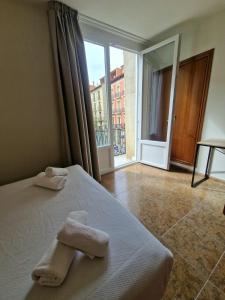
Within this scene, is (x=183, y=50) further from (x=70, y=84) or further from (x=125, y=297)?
(x=125, y=297)

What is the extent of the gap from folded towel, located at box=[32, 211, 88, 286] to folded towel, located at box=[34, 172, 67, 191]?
0.68m

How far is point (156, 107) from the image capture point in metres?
3.07

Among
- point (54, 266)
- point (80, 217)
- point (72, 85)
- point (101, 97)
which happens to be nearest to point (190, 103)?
point (101, 97)

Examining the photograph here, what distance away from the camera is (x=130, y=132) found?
4.12 meters

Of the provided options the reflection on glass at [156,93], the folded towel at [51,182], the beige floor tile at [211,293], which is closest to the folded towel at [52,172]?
the folded towel at [51,182]

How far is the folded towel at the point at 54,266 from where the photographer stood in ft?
1.98

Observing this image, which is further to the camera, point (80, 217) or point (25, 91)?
point (25, 91)

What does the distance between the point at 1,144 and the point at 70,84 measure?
1.12 metres

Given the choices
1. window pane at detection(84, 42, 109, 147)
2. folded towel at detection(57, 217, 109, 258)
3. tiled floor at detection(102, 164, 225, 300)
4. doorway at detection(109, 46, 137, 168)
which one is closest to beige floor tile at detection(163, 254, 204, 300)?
tiled floor at detection(102, 164, 225, 300)

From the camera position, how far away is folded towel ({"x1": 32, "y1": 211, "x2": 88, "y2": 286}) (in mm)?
602

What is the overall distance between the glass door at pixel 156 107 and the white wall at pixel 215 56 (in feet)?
1.03

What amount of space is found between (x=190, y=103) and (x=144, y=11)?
1.57m

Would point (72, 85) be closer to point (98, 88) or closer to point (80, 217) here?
point (98, 88)

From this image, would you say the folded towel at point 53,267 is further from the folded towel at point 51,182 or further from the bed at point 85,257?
the folded towel at point 51,182
